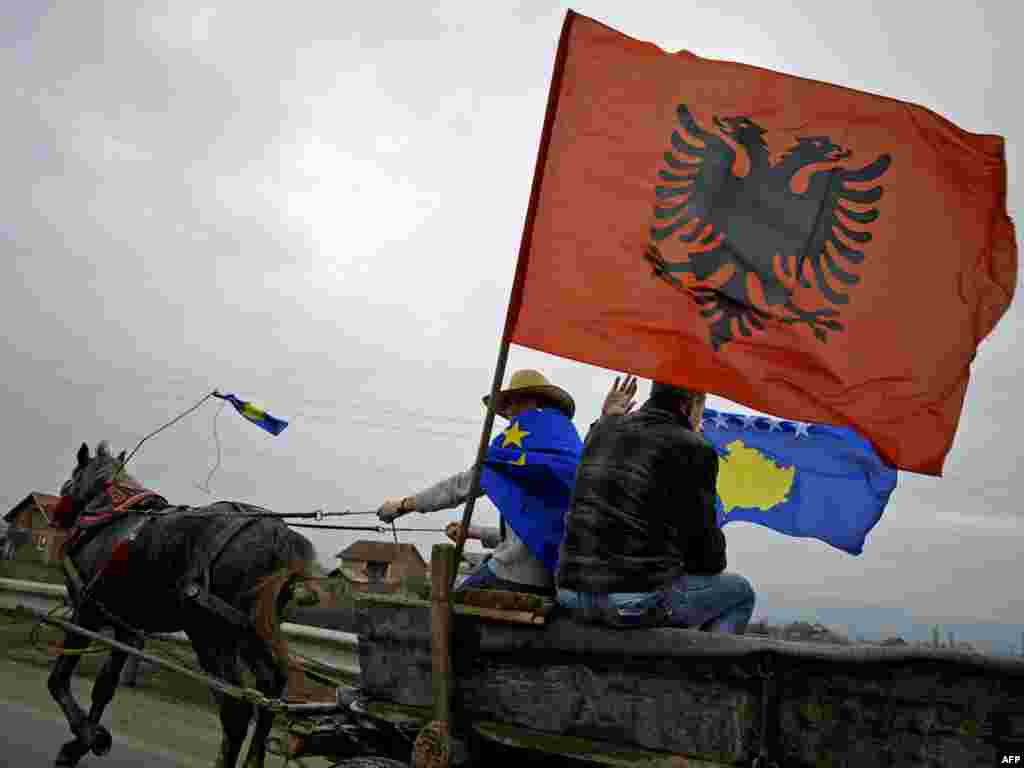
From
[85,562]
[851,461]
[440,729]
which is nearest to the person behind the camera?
[440,729]

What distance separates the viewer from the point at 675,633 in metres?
2.96

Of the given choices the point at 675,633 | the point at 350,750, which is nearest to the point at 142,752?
the point at 350,750

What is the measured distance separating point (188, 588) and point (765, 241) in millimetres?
4925

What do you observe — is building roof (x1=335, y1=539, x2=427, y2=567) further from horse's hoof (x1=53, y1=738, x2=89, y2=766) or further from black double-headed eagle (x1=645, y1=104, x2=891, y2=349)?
black double-headed eagle (x1=645, y1=104, x2=891, y2=349)

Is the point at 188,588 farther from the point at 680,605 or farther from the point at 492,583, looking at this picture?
the point at 680,605

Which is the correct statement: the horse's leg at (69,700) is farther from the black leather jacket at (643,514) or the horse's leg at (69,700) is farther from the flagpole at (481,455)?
the black leather jacket at (643,514)

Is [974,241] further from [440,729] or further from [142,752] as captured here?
[142,752]

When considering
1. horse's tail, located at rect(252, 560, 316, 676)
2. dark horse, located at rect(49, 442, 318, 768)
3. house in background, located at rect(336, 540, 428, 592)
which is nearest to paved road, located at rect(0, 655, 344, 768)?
dark horse, located at rect(49, 442, 318, 768)

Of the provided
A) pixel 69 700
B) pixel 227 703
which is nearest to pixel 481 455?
pixel 227 703

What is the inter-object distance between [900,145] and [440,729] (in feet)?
10.1

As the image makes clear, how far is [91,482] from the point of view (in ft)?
26.1

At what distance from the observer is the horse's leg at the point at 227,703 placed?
5.94 meters

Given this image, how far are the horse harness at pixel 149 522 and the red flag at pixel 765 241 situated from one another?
3.97m

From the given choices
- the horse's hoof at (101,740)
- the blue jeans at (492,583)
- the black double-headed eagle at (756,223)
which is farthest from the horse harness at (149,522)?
the black double-headed eagle at (756,223)
